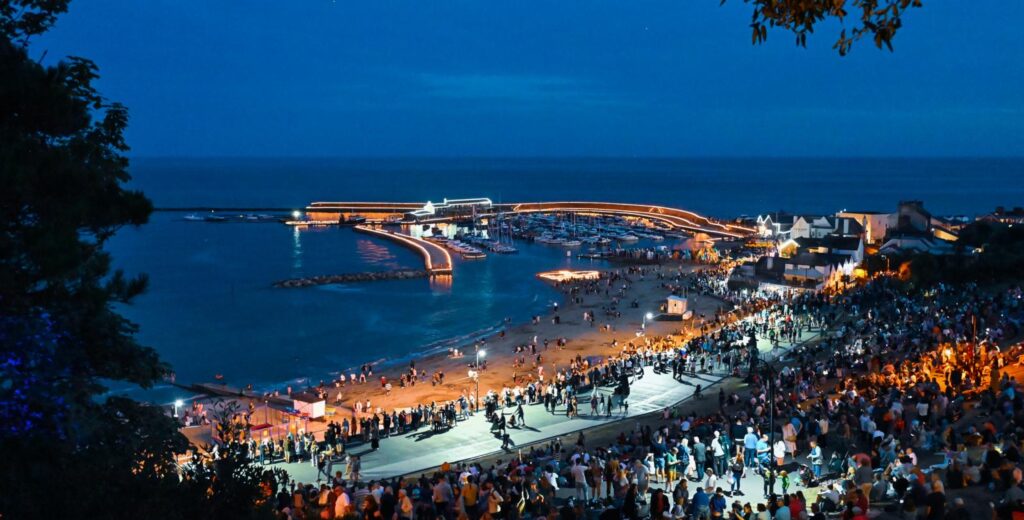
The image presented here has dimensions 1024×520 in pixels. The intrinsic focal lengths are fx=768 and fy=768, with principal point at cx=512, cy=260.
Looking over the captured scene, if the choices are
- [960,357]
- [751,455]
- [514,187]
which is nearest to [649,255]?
[960,357]

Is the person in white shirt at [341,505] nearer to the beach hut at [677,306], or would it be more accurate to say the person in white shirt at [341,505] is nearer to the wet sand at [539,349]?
the wet sand at [539,349]

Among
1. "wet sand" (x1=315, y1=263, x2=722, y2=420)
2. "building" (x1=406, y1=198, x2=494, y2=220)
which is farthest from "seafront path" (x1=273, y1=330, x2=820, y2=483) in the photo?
"building" (x1=406, y1=198, x2=494, y2=220)

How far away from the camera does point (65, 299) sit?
19.9 feet

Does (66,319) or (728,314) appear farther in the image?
(728,314)

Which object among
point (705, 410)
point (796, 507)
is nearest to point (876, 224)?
point (705, 410)

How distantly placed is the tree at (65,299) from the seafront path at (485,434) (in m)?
6.82

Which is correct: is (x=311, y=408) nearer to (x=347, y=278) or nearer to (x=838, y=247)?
(x=838, y=247)

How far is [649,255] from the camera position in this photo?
2192 inches

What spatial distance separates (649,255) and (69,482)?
52903 millimetres

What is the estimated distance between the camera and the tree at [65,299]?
17.0 feet

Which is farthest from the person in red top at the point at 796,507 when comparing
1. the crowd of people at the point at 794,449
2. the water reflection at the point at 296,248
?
the water reflection at the point at 296,248

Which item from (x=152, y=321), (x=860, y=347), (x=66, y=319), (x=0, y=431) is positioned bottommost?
(x=152, y=321)

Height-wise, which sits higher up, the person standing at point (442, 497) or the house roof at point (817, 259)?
the house roof at point (817, 259)

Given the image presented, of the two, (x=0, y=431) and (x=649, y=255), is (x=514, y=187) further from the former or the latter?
(x=0, y=431)
